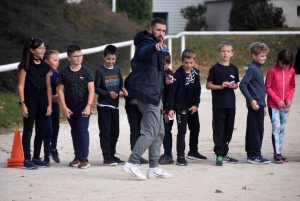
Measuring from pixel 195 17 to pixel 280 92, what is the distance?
33.1 m

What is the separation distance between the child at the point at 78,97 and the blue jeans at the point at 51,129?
1.33 ft

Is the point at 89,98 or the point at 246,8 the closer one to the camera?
the point at 89,98

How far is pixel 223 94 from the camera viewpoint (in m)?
9.39

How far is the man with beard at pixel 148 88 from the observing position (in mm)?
7914

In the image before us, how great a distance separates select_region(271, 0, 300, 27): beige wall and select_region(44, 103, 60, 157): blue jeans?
2698 cm

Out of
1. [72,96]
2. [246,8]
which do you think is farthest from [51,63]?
[246,8]

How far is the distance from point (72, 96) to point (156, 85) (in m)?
1.54

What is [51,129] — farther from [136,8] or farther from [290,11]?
[136,8]

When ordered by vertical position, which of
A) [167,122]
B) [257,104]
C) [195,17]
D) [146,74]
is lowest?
[167,122]

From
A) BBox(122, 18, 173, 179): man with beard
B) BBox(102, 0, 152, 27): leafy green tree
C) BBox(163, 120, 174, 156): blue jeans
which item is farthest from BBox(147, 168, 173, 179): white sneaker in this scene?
BBox(102, 0, 152, 27): leafy green tree

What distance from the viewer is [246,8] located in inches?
1414

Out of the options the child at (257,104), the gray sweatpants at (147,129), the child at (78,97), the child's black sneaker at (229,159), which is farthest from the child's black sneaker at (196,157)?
the gray sweatpants at (147,129)

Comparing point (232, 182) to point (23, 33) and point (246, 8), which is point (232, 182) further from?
point (246, 8)

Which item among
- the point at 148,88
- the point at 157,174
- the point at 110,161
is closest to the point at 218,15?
the point at 110,161
